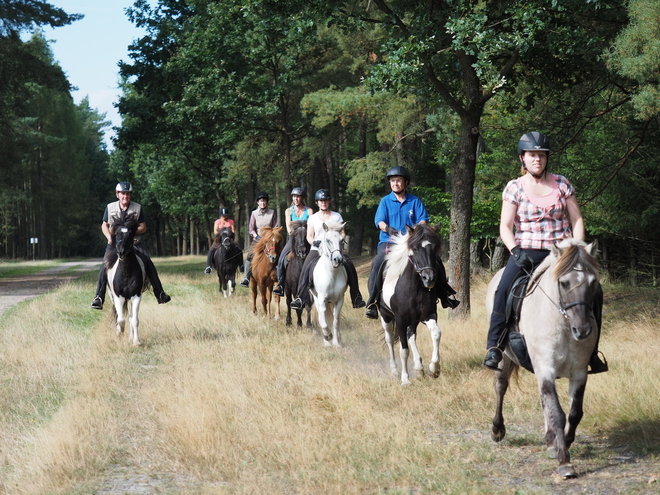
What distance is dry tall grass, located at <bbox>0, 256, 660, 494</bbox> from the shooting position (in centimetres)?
590

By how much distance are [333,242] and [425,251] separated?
3163mm

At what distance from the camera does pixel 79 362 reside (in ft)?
36.1

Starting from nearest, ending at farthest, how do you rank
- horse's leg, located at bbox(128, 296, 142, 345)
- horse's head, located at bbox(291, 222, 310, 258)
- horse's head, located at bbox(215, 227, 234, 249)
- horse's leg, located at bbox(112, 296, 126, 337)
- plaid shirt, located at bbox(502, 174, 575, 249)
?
1. plaid shirt, located at bbox(502, 174, 575, 249)
2. horse's leg, located at bbox(128, 296, 142, 345)
3. horse's leg, located at bbox(112, 296, 126, 337)
4. horse's head, located at bbox(291, 222, 310, 258)
5. horse's head, located at bbox(215, 227, 234, 249)

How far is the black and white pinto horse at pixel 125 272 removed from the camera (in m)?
12.6

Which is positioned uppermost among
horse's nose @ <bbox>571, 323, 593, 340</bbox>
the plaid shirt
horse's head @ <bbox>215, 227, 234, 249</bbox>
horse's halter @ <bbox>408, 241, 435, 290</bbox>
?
the plaid shirt

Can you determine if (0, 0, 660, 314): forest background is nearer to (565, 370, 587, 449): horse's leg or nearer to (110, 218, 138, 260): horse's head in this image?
(110, 218, 138, 260): horse's head

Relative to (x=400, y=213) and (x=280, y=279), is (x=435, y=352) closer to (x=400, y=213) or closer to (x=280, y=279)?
(x=400, y=213)

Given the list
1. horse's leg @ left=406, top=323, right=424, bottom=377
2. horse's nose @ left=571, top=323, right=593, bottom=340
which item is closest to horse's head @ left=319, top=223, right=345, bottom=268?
horse's leg @ left=406, top=323, right=424, bottom=377

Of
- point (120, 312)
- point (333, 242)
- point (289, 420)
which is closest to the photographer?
point (289, 420)

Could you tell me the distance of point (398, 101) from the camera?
2317 centimetres

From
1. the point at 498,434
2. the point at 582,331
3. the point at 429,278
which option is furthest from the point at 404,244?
the point at 582,331

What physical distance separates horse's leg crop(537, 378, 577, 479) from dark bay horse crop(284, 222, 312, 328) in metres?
8.06

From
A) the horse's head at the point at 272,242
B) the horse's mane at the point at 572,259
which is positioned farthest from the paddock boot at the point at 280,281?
the horse's mane at the point at 572,259

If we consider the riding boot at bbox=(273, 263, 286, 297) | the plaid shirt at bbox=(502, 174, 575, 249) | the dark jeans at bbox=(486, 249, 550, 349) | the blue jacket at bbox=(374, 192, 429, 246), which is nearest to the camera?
the plaid shirt at bbox=(502, 174, 575, 249)
